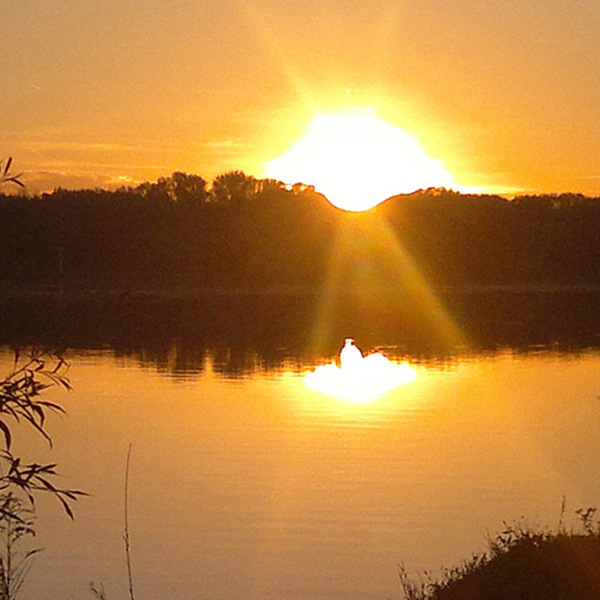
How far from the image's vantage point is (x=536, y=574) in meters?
7.47

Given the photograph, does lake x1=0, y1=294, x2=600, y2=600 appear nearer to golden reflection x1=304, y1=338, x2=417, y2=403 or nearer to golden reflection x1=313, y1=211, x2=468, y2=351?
golden reflection x1=304, y1=338, x2=417, y2=403

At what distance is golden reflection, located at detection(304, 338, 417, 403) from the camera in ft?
83.0

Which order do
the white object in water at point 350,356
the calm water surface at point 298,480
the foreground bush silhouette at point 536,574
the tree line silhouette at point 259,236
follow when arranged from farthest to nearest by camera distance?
the tree line silhouette at point 259,236 → the white object in water at point 350,356 → the calm water surface at point 298,480 → the foreground bush silhouette at point 536,574

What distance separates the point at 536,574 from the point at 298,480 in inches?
313

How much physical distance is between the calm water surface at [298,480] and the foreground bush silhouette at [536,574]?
8.43 ft

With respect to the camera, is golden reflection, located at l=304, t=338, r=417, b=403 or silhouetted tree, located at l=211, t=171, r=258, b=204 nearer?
golden reflection, located at l=304, t=338, r=417, b=403

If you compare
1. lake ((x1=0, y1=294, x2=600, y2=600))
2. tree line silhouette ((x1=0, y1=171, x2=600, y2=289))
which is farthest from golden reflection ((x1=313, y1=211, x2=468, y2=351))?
lake ((x1=0, y1=294, x2=600, y2=600))

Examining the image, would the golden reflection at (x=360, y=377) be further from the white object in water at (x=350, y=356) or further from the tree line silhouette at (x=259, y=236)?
the tree line silhouette at (x=259, y=236)

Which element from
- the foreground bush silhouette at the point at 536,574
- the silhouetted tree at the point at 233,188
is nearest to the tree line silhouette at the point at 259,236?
the silhouetted tree at the point at 233,188

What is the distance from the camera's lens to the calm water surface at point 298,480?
1124cm

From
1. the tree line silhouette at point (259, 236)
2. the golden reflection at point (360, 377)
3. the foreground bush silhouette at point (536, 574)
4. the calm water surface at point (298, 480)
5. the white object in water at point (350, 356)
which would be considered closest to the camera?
the foreground bush silhouette at point (536, 574)

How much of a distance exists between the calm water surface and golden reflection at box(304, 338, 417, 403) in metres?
0.57

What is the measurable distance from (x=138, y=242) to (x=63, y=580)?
8061 cm

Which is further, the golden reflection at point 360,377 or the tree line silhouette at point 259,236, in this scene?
the tree line silhouette at point 259,236
